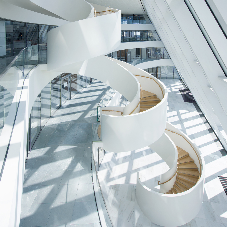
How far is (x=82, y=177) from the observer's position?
26.9 ft

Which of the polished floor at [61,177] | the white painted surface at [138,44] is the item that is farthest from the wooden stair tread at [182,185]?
the white painted surface at [138,44]

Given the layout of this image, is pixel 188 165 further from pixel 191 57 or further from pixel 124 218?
pixel 191 57

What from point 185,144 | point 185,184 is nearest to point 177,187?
point 185,184

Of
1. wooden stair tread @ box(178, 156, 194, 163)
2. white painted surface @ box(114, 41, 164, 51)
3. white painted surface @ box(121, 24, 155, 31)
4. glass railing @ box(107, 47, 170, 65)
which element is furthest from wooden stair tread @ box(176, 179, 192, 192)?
glass railing @ box(107, 47, 170, 65)

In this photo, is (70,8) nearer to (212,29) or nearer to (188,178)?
(212,29)

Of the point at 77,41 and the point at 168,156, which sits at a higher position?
the point at 77,41

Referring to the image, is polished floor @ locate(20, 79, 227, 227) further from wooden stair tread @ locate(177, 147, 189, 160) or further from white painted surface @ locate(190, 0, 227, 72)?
white painted surface @ locate(190, 0, 227, 72)

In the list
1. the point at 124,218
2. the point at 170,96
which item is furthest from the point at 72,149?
the point at 170,96

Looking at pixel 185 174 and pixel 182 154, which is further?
pixel 182 154

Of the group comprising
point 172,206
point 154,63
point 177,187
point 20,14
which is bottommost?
point 177,187

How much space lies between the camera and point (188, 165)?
37.6 feet

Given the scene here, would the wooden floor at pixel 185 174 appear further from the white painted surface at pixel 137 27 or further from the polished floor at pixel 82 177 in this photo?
the white painted surface at pixel 137 27

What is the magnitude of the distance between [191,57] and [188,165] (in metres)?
5.09

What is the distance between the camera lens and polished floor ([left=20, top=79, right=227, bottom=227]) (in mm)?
6668
